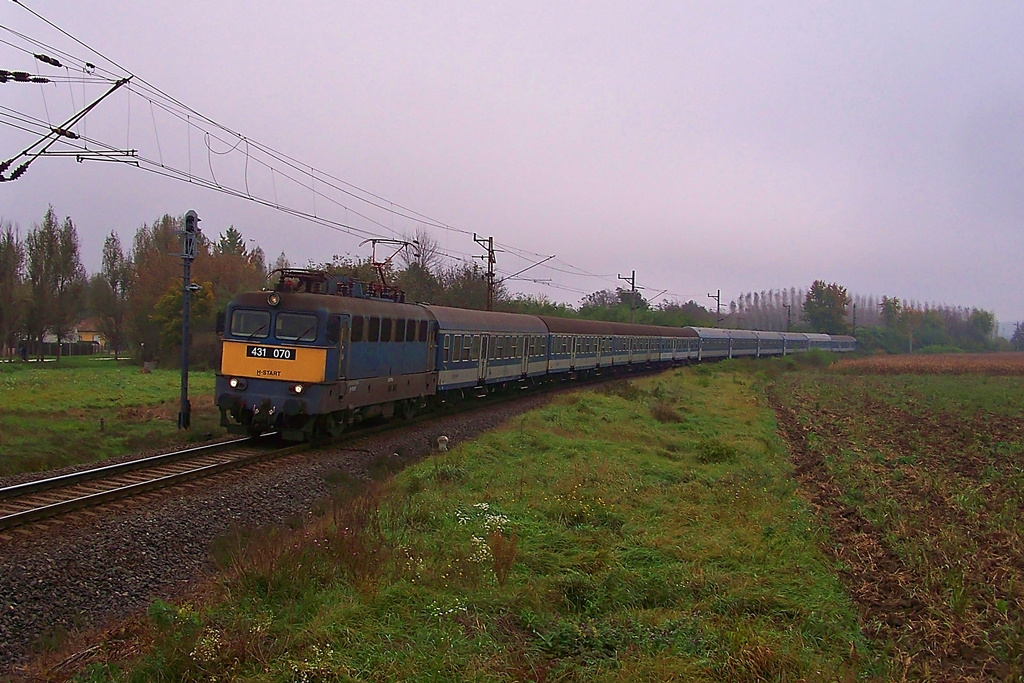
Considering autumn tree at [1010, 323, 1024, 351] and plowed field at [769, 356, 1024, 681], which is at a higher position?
autumn tree at [1010, 323, 1024, 351]

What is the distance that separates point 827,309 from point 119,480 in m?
114

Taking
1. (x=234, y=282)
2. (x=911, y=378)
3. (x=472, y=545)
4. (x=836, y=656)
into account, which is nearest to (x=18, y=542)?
(x=472, y=545)

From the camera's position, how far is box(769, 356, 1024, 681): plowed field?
734 centimetres

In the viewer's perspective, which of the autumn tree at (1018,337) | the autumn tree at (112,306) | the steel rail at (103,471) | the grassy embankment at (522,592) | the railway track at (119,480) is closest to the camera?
the grassy embankment at (522,592)

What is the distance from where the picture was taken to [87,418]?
21.6 metres

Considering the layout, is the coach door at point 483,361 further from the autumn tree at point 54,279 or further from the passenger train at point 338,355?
the autumn tree at point 54,279

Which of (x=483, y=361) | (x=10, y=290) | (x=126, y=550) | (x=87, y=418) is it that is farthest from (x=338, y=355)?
(x=10, y=290)

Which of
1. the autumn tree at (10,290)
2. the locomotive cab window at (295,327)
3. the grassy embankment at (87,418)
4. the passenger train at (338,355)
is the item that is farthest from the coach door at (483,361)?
the autumn tree at (10,290)

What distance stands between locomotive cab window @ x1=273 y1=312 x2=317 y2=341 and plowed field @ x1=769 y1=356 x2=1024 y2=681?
31.2 feet

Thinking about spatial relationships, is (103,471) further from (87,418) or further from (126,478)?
(87,418)

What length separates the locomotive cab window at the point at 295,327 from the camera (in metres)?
15.6

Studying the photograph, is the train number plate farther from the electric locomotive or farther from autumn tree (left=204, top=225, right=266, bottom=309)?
autumn tree (left=204, top=225, right=266, bottom=309)

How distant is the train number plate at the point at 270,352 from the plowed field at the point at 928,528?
9773 mm

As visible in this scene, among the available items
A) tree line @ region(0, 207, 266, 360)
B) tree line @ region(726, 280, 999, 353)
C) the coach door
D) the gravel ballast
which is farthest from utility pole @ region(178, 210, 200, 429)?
tree line @ region(726, 280, 999, 353)
